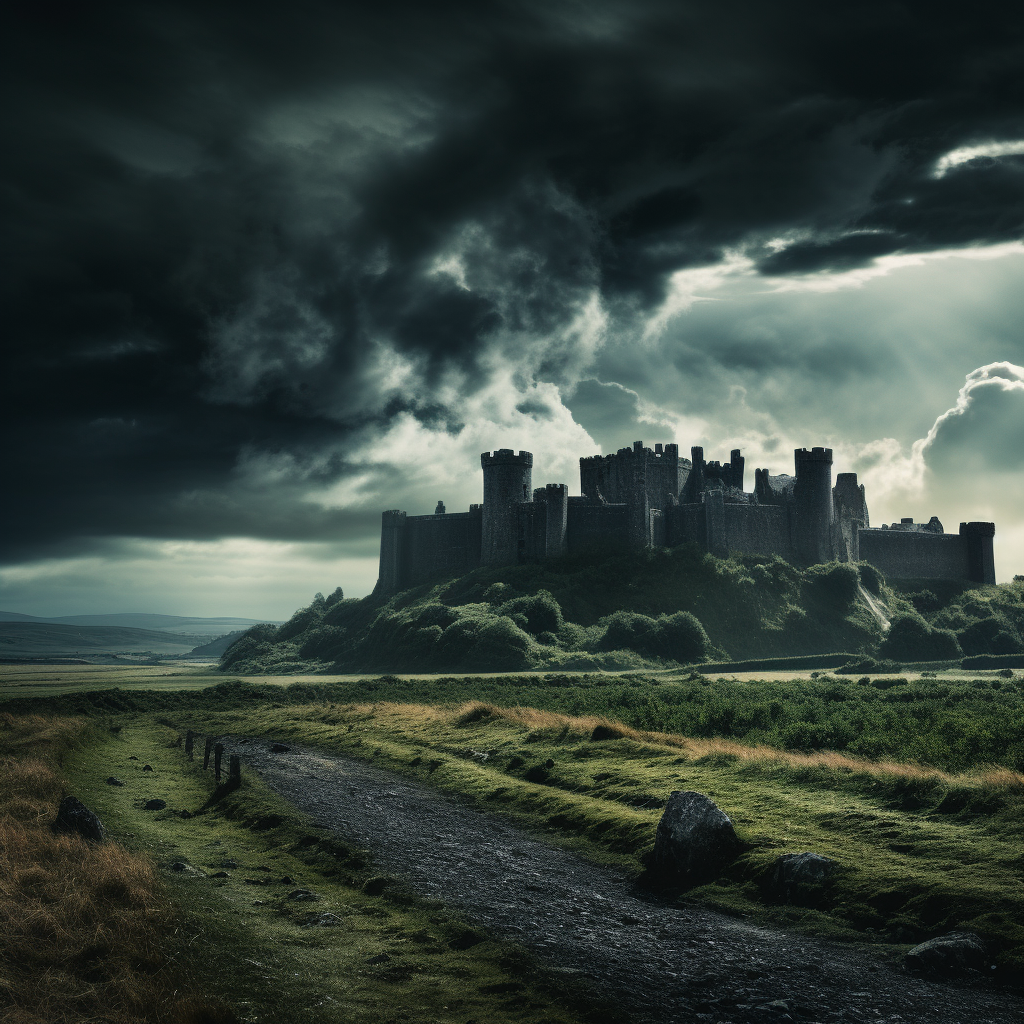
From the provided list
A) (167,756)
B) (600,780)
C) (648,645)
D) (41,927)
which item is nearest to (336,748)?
(167,756)

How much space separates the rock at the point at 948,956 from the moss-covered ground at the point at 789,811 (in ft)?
0.91

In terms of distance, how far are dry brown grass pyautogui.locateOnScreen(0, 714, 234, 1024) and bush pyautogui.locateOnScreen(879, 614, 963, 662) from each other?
76.5 metres

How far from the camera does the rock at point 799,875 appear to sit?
40.8ft

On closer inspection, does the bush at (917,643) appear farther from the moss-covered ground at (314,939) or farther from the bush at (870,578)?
the moss-covered ground at (314,939)

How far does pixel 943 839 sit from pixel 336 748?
70.2 feet

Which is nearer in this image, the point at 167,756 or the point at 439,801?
the point at 439,801

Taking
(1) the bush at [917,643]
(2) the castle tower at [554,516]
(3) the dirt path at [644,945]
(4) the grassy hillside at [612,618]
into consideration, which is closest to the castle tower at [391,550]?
(4) the grassy hillside at [612,618]

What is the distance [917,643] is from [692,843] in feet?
237

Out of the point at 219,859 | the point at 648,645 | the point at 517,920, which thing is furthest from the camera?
the point at 648,645

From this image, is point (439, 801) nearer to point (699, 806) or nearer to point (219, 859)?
point (219, 859)

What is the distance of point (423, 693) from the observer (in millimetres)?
48094

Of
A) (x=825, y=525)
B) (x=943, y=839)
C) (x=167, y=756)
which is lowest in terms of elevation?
(x=167, y=756)

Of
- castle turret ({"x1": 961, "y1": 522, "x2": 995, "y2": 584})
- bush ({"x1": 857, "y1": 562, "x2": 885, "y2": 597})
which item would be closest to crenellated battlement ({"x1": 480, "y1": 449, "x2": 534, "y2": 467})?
bush ({"x1": 857, "y1": 562, "x2": 885, "y2": 597})

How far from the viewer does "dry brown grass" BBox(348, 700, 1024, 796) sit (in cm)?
1554
